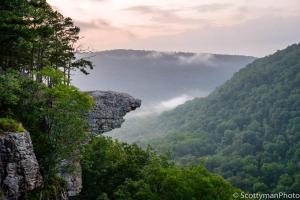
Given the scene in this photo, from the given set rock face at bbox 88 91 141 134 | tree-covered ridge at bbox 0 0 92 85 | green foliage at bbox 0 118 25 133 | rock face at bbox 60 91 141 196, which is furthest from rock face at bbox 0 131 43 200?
rock face at bbox 88 91 141 134

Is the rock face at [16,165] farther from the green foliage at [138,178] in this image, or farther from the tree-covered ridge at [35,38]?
the green foliage at [138,178]

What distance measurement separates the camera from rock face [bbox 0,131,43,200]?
22062mm

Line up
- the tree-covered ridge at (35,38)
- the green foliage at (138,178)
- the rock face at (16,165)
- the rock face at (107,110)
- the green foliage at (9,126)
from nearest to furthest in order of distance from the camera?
the rock face at (16,165), the green foliage at (9,126), the tree-covered ridge at (35,38), the green foliage at (138,178), the rock face at (107,110)

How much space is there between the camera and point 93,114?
39.8 metres

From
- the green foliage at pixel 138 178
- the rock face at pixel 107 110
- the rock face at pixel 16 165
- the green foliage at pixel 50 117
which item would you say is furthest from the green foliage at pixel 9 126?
the rock face at pixel 107 110

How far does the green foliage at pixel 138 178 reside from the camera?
3872cm

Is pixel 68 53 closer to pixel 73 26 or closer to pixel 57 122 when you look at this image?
pixel 73 26

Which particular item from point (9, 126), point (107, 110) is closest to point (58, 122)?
point (9, 126)

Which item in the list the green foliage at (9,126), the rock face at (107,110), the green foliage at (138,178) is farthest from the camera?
the rock face at (107,110)

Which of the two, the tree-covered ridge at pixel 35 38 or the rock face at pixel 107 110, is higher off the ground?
the tree-covered ridge at pixel 35 38

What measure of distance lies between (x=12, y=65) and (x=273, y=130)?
6694 inches

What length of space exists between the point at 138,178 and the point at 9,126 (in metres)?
23.2

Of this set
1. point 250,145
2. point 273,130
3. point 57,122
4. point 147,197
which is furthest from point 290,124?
point 57,122

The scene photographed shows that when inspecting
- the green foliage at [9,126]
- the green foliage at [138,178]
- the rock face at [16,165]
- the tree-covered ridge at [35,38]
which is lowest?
the green foliage at [138,178]
